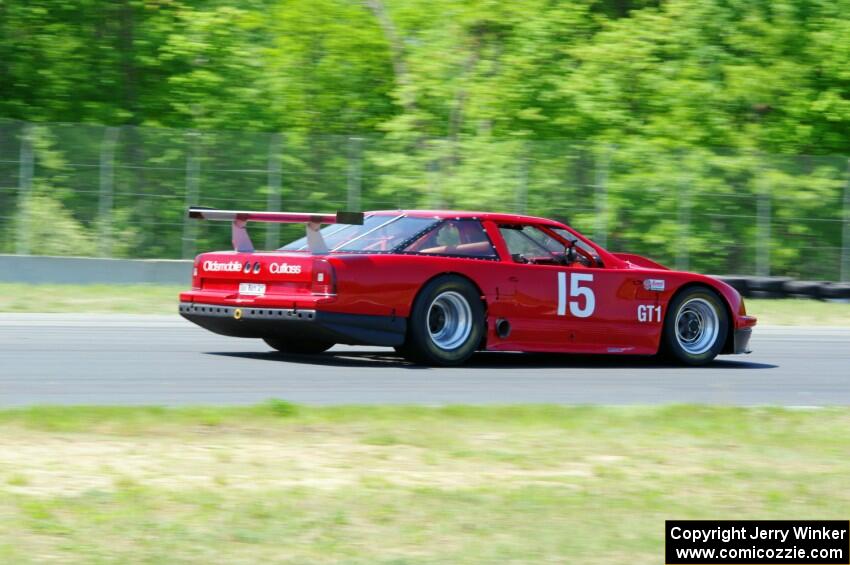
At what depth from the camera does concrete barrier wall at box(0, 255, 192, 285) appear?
2044 cm

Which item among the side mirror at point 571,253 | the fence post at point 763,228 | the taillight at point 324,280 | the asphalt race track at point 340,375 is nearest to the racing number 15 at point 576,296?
the side mirror at point 571,253

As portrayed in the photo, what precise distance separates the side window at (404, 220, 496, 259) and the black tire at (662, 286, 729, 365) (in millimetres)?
1991

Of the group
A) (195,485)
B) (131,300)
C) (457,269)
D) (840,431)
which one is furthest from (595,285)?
(131,300)

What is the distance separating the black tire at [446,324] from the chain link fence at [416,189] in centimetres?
1083

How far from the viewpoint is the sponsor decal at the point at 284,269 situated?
10678mm

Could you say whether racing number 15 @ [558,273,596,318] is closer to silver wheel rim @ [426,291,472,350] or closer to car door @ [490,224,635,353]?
car door @ [490,224,635,353]

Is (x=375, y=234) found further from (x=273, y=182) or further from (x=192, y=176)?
(x=192, y=176)

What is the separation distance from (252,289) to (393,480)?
4.89 m

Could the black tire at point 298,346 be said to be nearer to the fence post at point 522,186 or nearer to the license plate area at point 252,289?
the license plate area at point 252,289

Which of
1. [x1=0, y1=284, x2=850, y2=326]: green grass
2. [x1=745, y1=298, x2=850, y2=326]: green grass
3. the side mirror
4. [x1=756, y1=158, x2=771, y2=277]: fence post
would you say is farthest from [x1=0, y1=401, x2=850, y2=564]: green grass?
[x1=756, y1=158, x2=771, y2=277]: fence post

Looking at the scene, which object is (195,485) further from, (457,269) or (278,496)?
(457,269)

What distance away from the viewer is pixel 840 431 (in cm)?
827

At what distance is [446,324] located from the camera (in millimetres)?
11180

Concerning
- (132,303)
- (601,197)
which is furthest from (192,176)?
(601,197)
